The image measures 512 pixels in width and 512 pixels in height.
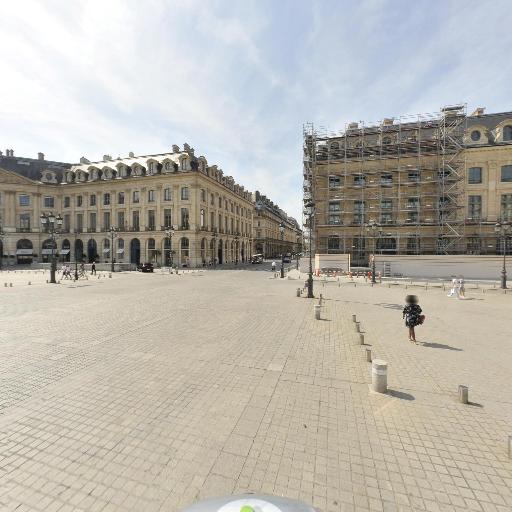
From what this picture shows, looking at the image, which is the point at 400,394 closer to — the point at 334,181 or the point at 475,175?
the point at 334,181

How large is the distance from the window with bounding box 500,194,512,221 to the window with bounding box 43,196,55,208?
72107 mm

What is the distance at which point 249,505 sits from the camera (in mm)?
2043

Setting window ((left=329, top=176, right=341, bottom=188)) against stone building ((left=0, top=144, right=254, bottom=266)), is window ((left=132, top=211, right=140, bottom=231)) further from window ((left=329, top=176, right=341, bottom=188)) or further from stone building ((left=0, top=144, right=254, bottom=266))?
window ((left=329, top=176, right=341, bottom=188))

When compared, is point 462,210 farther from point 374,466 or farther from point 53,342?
point 53,342

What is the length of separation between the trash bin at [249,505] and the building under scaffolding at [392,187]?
31.5 meters

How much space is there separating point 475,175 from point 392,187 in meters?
9.49

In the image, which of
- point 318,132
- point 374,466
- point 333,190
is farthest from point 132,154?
point 374,466

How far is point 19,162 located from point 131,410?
7274 cm

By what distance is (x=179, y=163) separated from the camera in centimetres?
4572

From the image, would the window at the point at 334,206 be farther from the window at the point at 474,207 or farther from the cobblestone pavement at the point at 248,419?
the cobblestone pavement at the point at 248,419

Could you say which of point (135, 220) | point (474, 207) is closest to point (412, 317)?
point (474, 207)

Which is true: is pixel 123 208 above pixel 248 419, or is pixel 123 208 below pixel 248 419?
above

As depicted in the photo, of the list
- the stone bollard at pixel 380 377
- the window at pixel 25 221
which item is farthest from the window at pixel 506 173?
the window at pixel 25 221

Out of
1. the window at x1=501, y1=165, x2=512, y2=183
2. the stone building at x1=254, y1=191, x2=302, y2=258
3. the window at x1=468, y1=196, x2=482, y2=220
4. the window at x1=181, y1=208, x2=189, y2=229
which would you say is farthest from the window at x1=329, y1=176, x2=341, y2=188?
the stone building at x1=254, y1=191, x2=302, y2=258
